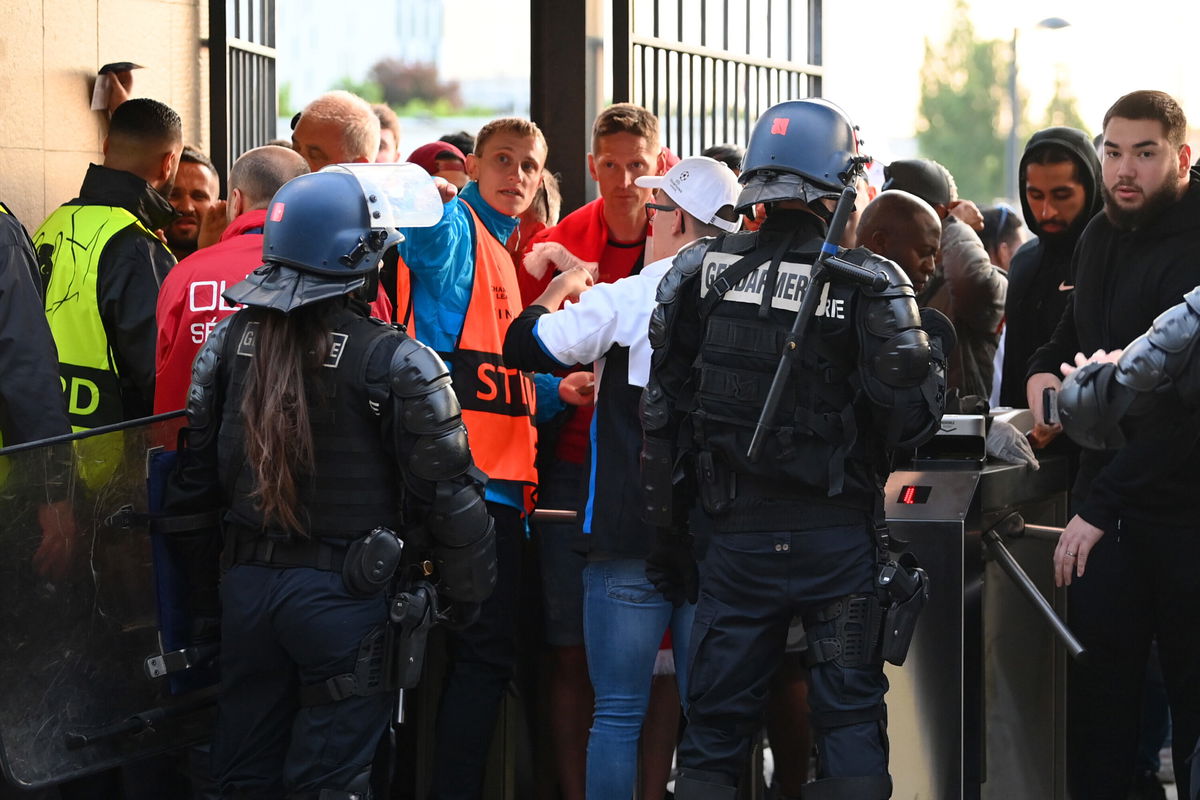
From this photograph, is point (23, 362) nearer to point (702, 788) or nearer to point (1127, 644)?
point (702, 788)

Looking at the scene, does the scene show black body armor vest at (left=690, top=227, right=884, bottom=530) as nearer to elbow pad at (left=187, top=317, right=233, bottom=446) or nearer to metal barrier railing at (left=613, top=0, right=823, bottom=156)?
elbow pad at (left=187, top=317, right=233, bottom=446)

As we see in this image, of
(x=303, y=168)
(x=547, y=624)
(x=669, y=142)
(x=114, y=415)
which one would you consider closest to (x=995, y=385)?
(x=669, y=142)

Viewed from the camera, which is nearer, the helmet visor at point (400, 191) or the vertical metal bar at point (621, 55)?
the helmet visor at point (400, 191)

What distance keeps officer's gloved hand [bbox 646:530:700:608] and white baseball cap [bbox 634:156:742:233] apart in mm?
817

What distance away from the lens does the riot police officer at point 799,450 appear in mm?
3410

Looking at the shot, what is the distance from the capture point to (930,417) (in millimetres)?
3426

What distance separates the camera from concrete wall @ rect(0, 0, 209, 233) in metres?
5.19

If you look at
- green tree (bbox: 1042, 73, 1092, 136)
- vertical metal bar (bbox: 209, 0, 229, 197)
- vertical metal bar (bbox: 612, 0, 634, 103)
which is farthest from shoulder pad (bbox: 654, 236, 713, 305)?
green tree (bbox: 1042, 73, 1092, 136)

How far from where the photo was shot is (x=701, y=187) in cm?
389

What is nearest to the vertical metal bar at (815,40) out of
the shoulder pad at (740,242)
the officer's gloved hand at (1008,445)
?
the officer's gloved hand at (1008,445)

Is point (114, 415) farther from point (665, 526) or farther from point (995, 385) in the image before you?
point (995, 385)

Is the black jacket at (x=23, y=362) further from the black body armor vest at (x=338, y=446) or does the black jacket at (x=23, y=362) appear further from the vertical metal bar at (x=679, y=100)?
the vertical metal bar at (x=679, y=100)

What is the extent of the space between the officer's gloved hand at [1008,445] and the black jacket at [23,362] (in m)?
2.56

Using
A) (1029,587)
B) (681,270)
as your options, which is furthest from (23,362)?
(1029,587)
